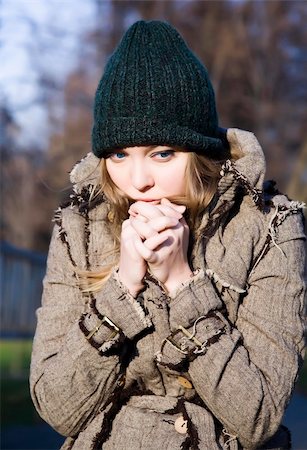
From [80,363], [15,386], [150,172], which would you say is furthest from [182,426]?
[15,386]

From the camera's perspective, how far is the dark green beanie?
2.81 meters

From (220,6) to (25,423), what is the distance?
16.7 m

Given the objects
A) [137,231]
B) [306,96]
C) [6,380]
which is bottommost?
[6,380]

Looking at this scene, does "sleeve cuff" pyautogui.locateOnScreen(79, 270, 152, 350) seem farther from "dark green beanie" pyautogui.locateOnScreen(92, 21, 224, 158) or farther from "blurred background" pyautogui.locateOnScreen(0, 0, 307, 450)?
"blurred background" pyautogui.locateOnScreen(0, 0, 307, 450)

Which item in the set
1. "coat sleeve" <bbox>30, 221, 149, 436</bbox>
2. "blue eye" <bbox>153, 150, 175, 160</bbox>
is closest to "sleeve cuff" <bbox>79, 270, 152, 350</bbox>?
"coat sleeve" <bbox>30, 221, 149, 436</bbox>

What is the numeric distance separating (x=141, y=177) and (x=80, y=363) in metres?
0.61

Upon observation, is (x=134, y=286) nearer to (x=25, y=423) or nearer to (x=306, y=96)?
(x=25, y=423)

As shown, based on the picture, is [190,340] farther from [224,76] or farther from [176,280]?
[224,76]

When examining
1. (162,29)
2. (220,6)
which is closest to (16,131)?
(220,6)

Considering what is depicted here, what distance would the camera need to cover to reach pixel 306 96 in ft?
75.6

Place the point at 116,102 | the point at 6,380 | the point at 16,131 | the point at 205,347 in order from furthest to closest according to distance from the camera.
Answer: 1. the point at 16,131
2. the point at 6,380
3. the point at 116,102
4. the point at 205,347

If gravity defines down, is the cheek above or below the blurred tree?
below

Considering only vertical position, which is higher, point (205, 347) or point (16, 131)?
point (16, 131)

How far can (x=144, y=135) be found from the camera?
2.78 m
